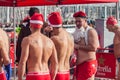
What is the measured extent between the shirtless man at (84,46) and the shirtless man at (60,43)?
75cm

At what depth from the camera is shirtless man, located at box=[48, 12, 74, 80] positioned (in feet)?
24.8

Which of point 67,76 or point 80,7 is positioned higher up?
point 80,7

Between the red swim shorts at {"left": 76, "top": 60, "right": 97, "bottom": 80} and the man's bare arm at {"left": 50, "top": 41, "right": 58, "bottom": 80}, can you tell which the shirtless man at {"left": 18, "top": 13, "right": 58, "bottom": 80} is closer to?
the man's bare arm at {"left": 50, "top": 41, "right": 58, "bottom": 80}

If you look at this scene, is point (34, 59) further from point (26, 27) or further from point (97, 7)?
point (97, 7)

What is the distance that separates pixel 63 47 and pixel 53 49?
853mm

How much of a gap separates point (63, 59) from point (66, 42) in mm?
315

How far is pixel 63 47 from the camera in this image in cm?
769

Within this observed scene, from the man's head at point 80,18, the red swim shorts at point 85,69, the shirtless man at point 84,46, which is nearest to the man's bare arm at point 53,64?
the shirtless man at point 84,46

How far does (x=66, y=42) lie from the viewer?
7.76m

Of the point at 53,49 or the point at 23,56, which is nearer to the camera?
the point at 23,56

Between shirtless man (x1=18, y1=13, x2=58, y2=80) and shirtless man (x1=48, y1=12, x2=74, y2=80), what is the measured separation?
74 cm

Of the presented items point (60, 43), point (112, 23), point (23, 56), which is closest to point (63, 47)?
point (60, 43)

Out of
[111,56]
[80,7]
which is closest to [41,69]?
[111,56]

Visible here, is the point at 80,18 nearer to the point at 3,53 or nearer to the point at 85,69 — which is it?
the point at 85,69
